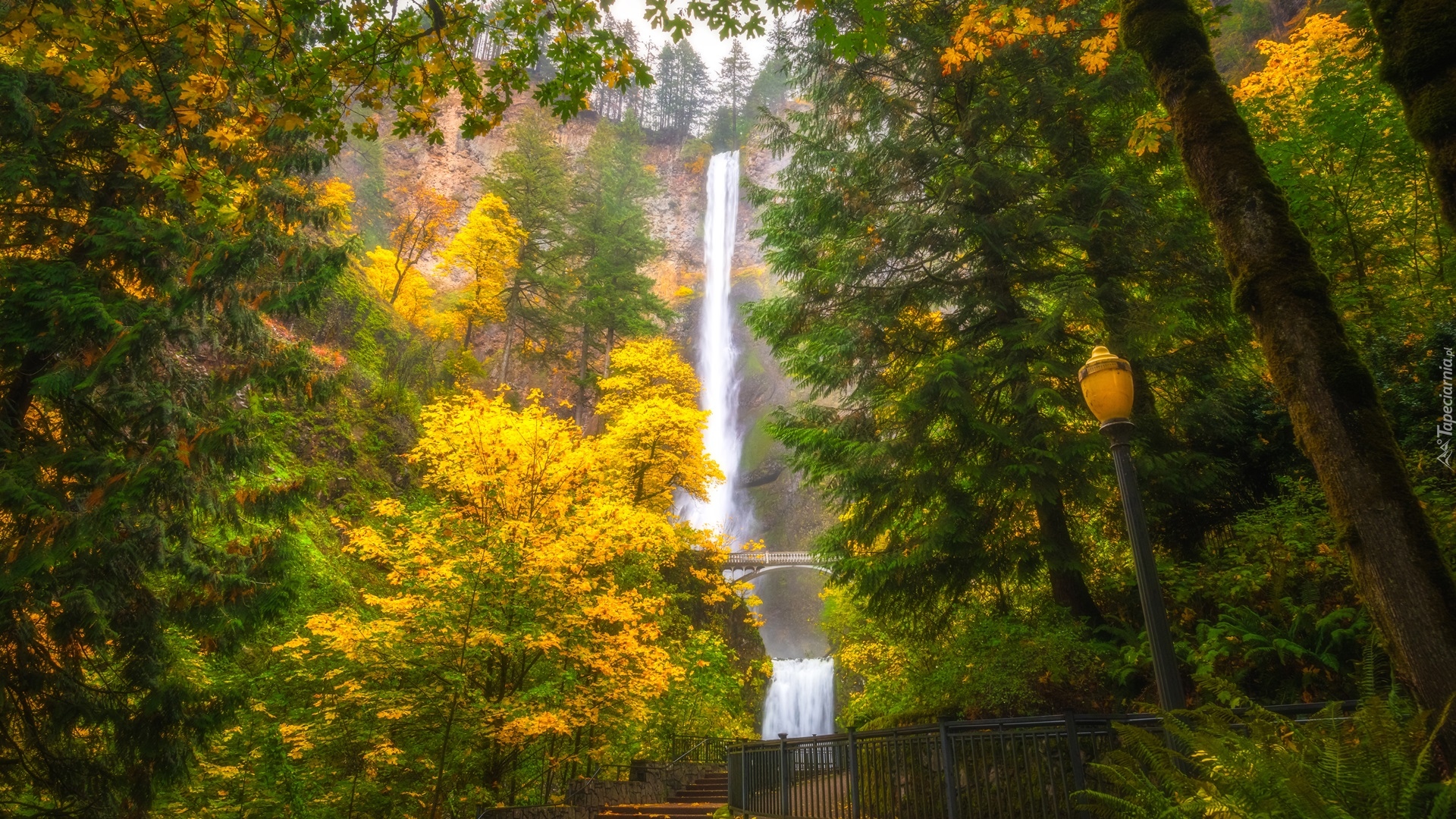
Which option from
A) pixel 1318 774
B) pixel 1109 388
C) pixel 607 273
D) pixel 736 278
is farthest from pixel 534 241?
pixel 1318 774

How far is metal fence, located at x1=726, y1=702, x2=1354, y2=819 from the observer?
5.07m

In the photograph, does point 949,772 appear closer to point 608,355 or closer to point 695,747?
point 695,747

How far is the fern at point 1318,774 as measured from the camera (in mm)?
2473

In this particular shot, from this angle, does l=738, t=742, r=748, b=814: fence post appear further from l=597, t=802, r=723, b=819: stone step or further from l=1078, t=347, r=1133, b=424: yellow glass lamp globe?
l=1078, t=347, r=1133, b=424: yellow glass lamp globe

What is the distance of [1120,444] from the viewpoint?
461cm

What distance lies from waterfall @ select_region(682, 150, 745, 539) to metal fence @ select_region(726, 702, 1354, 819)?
19.9 meters

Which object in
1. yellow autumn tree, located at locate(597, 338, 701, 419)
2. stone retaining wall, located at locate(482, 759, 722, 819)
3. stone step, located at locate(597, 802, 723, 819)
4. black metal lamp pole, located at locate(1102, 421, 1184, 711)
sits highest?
yellow autumn tree, located at locate(597, 338, 701, 419)

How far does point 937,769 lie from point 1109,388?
473 centimetres

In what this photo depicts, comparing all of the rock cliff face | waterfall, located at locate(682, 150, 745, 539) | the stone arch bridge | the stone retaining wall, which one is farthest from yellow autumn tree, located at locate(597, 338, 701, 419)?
the stone retaining wall

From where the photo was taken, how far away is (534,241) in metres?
28.2

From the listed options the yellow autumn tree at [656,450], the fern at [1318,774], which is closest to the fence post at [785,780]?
the fern at [1318,774]

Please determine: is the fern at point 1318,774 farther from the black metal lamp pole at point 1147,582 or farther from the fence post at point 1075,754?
the fence post at point 1075,754

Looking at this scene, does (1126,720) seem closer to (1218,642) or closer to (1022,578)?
(1218,642)

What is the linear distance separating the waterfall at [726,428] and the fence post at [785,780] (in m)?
11.6
